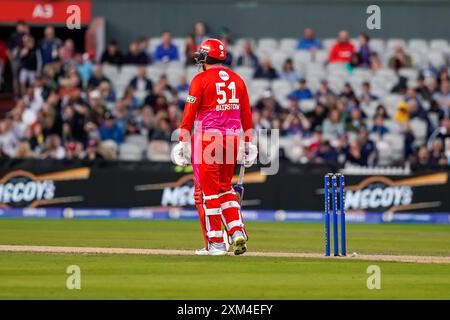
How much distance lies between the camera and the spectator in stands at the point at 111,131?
1101 inches

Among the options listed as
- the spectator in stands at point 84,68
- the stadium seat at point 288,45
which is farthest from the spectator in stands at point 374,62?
the spectator in stands at point 84,68

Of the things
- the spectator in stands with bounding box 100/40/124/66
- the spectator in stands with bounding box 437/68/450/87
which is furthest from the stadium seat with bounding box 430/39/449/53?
the spectator in stands with bounding box 100/40/124/66

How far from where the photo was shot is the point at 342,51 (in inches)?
1201

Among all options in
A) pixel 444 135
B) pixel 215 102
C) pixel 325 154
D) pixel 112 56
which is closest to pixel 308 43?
pixel 112 56

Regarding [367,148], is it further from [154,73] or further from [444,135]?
[154,73]

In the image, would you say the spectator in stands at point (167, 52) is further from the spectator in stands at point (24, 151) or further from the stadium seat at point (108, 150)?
the spectator in stands at point (24, 151)

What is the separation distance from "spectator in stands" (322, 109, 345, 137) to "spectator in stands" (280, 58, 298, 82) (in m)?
2.35

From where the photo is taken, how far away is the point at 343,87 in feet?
96.5

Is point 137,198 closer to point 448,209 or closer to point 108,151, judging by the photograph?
point 108,151

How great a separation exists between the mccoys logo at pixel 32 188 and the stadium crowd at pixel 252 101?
2.66 feet

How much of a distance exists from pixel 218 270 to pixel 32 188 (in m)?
12.3

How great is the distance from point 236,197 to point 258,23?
18.0 metres

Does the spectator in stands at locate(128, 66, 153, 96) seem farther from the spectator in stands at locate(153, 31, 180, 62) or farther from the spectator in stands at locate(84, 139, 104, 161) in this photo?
the spectator in stands at locate(84, 139, 104, 161)
